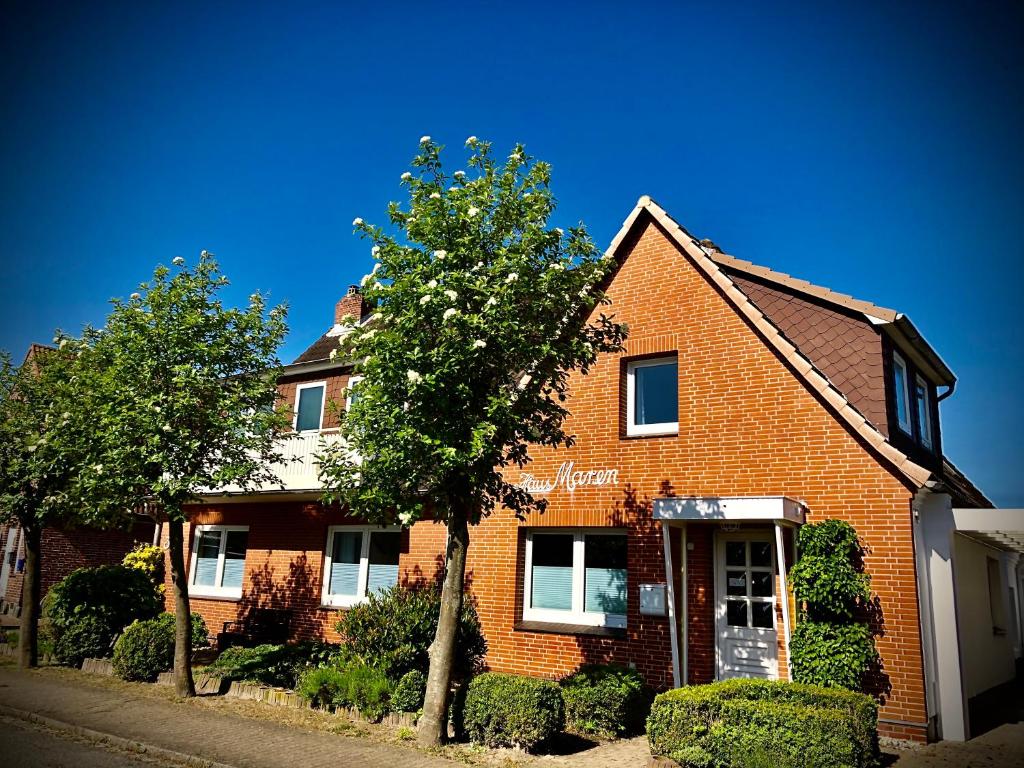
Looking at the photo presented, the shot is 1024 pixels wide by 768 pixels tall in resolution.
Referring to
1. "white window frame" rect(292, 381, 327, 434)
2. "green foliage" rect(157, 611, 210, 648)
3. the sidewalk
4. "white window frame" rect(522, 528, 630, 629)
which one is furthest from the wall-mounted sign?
"green foliage" rect(157, 611, 210, 648)

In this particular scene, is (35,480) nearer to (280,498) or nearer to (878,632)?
(280,498)

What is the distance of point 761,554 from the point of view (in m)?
10.9

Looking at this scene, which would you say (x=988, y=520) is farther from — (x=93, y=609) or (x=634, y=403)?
(x=93, y=609)

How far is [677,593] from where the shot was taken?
1111 centimetres

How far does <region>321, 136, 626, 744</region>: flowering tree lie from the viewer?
840 centimetres

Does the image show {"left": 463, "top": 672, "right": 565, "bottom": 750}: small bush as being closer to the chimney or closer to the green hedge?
the green hedge

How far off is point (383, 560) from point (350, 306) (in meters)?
8.36

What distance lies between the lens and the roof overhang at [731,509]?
9547mm

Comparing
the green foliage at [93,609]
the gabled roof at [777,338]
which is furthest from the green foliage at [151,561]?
the gabled roof at [777,338]

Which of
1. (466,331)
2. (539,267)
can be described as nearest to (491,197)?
(539,267)

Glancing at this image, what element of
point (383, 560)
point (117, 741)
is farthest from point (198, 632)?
point (117, 741)

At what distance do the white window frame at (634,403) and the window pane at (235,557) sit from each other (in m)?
10.5

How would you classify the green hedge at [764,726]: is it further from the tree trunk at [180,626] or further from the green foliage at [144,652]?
the green foliage at [144,652]

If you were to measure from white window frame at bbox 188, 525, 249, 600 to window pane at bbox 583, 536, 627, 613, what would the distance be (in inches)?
364
